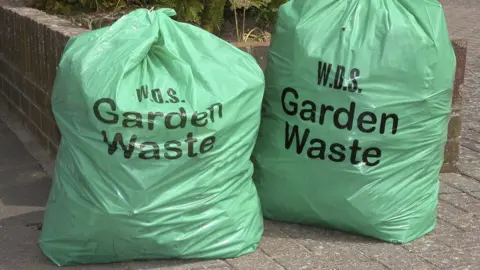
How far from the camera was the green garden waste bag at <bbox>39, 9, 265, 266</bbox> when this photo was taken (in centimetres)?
289

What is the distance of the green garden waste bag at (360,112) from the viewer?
3.15 meters

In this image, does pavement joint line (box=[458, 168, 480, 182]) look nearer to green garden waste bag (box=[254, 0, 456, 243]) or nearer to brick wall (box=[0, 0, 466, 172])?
brick wall (box=[0, 0, 466, 172])

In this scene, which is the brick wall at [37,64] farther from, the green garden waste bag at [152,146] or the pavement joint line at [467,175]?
the green garden waste bag at [152,146]

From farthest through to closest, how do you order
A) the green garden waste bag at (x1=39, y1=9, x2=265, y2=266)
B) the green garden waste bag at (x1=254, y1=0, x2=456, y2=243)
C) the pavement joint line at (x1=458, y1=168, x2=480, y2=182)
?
the pavement joint line at (x1=458, y1=168, x2=480, y2=182)
the green garden waste bag at (x1=254, y1=0, x2=456, y2=243)
the green garden waste bag at (x1=39, y1=9, x2=265, y2=266)

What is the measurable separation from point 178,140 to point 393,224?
3.39 ft

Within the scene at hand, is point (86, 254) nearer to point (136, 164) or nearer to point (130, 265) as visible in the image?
point (130, 265)

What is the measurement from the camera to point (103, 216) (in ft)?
9.59

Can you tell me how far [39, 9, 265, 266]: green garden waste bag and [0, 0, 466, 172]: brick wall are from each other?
858 millimetres

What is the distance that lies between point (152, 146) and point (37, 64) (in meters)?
1.89

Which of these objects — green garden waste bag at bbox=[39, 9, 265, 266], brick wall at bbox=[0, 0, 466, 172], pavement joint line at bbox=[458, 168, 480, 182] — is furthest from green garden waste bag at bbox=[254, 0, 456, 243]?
pavement joint line at bbox=[458, 168, 480, 182]

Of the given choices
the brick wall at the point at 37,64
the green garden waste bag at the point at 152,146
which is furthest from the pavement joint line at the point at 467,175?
the green garden waste bag at the point at 152,146

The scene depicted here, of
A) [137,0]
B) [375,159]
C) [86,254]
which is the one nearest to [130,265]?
[86,254]

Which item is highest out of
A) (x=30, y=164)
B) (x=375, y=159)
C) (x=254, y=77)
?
(x=254, y=77)

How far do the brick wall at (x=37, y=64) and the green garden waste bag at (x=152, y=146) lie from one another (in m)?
0.86
